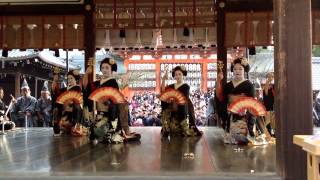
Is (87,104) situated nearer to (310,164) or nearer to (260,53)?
(310,164)

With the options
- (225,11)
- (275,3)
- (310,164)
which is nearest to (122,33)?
(225,11)

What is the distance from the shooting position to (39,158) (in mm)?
4750

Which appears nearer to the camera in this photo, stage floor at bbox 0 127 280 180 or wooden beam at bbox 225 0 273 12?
stage floor at bbox 0 127 280 180

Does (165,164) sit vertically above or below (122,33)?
below

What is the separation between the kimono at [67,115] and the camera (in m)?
8.00

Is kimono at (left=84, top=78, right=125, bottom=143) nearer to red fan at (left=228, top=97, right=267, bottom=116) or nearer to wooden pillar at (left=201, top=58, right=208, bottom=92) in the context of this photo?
red fan at (left=228, top=97, right=267, bottom=116)

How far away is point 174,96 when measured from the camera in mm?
7555

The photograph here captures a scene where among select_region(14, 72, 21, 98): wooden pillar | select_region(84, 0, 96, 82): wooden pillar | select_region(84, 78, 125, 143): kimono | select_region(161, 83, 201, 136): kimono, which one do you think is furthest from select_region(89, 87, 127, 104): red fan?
select_region(14, 72, 21, 98): wooden pillar

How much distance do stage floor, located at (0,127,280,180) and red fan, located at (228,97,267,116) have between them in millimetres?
517

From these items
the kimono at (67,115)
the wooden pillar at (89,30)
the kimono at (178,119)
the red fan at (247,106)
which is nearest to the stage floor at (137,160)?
the red fan at (247,106)

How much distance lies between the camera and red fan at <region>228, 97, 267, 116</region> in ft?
20.7

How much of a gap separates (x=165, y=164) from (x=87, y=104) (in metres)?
3.44

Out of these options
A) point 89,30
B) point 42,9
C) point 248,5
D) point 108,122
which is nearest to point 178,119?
point 108,122

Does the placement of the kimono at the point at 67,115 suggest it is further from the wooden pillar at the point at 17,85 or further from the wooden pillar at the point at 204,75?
the wooden pillar at the point at 204,75
